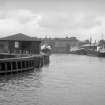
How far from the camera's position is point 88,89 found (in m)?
29.4

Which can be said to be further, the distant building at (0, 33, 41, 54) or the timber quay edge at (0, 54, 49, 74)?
the distant building at (0, 33, 41, 54)

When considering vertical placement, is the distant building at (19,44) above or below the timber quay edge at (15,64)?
above

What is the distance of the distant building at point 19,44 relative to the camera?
201ft

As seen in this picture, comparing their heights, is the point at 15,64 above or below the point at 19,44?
below

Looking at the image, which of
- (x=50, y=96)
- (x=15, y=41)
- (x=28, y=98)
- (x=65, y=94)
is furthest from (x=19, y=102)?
(x=15, y=41)

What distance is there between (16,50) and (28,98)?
37730 millimetres

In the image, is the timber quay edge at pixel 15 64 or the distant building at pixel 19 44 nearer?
the timber quay edge at pixel 15 64

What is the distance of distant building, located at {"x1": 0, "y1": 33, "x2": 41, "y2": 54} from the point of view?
6116 centimetres

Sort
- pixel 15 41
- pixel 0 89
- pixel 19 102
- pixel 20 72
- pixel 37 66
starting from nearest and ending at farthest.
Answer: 1. pixel 19 102
2. pixel 0 89
3. pixel 20 72
4. pixel 37 66
5. pixel 15 41

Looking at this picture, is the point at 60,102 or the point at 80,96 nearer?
the point at 60,102

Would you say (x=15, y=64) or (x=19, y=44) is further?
(x=19, y=44)

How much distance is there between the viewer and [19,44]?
61812 mm

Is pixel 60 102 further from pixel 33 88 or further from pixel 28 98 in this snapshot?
pixel 33 88

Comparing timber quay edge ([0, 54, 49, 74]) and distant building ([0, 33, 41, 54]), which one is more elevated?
distant building ([0, 33, 41, 54])
